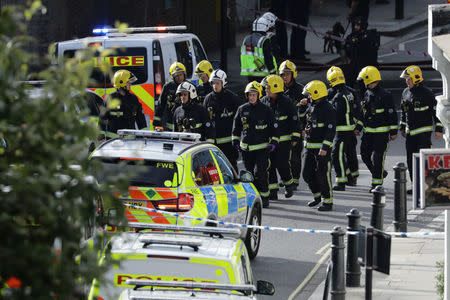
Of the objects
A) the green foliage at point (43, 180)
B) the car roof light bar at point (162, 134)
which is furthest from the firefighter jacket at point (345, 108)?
the green foliage at point (43, 180)

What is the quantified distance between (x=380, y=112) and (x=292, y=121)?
1.38 m

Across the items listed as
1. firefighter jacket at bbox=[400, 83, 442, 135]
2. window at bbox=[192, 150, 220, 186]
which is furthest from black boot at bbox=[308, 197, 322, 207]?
window at bbox=[192, 150, 220, 186]

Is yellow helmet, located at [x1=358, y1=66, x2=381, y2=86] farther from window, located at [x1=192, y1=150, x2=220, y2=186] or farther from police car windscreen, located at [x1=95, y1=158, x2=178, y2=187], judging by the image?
police car windscreen, located at [x1=95, y1=158, x2=178, y2=187]

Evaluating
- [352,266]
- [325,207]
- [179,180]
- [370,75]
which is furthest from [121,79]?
[352,266]

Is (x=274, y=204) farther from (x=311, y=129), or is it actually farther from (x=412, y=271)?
(x=412, y=271)

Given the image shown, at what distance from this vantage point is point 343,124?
666 inches

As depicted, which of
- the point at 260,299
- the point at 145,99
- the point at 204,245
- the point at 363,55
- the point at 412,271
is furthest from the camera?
the point at 363,55

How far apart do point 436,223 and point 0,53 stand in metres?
11.9

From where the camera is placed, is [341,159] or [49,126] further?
[341,159]

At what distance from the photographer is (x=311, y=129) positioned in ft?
52.9

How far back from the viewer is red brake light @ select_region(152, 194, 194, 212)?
440 inches

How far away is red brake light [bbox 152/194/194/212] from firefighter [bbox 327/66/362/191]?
5.97m

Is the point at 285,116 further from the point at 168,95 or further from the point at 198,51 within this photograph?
the point at 198,51

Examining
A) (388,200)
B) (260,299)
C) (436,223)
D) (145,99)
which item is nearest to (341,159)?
(388,200)
